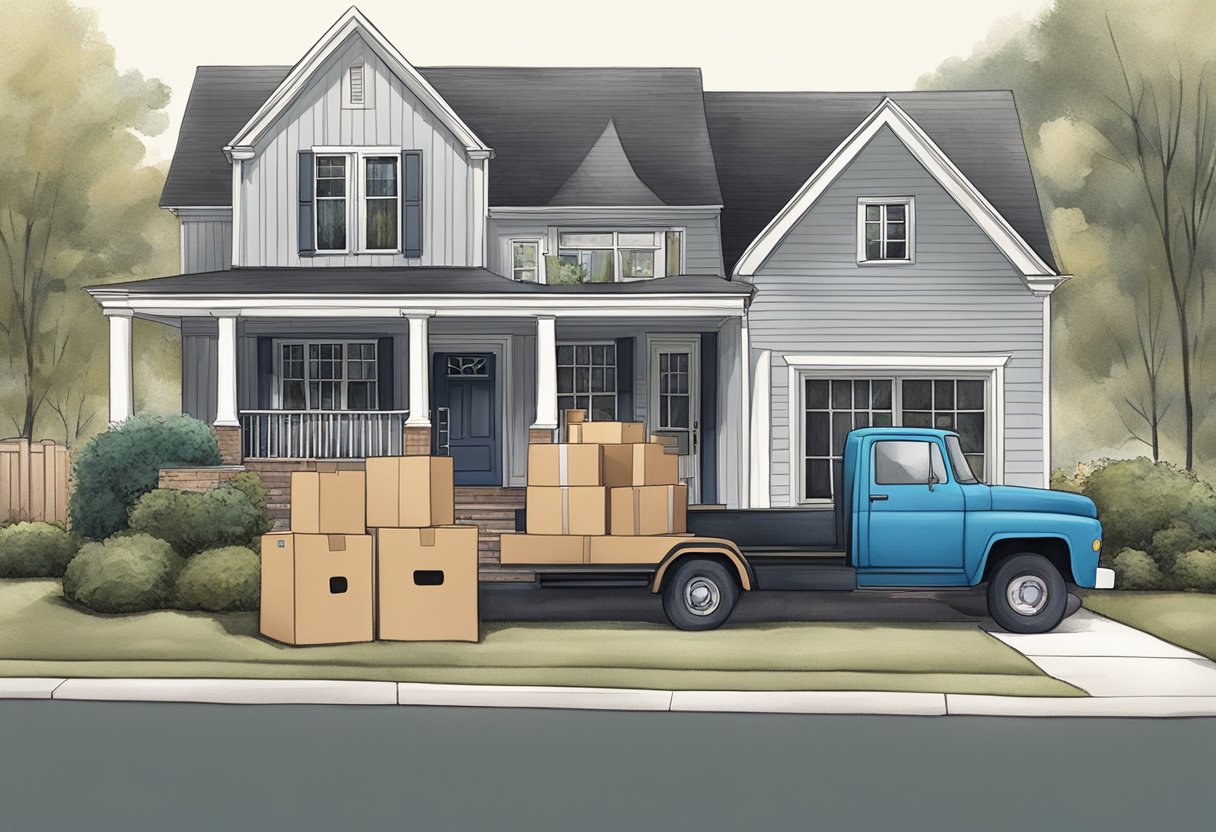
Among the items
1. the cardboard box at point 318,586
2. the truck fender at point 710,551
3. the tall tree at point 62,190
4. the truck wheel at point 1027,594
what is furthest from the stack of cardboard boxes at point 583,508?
the tall tree at point 62,190

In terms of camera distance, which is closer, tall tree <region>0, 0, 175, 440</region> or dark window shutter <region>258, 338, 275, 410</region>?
dark window shutter <region>258, 338, 275, 410</region>

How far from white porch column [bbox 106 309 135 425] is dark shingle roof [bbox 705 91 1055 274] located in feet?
33.1

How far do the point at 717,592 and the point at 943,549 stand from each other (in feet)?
8.12

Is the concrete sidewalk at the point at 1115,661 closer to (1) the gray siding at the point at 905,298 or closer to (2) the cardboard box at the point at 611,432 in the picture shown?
(2) the cardboard box at the point at 611,432

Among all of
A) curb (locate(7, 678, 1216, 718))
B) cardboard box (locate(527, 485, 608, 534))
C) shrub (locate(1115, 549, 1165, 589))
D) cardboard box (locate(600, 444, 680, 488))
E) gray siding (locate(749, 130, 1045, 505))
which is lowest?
curb (locate(7, 678, 1216, 718))

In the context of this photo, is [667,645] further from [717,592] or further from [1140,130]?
[1140,130]

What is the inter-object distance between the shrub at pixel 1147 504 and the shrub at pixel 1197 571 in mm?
752

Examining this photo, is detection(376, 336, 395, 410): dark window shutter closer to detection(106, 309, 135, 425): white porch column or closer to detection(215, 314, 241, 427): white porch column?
detection(215, 314, 241, 427): white porch column

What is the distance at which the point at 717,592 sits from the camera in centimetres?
1381

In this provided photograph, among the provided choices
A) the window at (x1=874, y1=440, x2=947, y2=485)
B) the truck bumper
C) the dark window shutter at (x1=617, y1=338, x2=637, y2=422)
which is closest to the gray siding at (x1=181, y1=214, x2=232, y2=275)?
the dark window shutter at (x1=617, y1=338, x2=637, y2=422)

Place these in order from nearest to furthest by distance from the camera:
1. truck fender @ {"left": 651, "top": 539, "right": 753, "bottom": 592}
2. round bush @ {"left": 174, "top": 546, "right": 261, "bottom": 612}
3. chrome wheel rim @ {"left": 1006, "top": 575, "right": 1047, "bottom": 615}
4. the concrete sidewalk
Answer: the concrete sidewalk, truck fender @ {"left": 651, "top": 539, "right": 753, "bottom": 592}, chrome wheel rim @ {"left": 1006, "top": 575, "right": 1047, "bottom": 615}, round bush @ {"left": 174, "top": 546, "right": 261, "bottom": 612}

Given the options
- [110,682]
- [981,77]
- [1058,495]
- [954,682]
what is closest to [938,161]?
[1058,495]

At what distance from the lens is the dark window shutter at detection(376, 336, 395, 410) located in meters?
22.8

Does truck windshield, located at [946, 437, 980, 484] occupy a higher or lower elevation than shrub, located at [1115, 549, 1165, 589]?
higher
